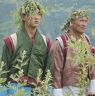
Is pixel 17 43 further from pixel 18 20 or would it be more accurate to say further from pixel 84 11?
pixel 84 11

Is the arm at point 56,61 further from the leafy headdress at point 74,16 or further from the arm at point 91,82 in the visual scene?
the leafy headdress at point 74,16

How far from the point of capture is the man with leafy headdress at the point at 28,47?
241 inches

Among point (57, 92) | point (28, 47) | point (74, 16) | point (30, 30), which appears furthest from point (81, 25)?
point (57, 92)

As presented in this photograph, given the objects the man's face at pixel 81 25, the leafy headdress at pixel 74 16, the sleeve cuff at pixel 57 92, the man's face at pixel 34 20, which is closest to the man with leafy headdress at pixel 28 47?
the man's face at pixel 34 20

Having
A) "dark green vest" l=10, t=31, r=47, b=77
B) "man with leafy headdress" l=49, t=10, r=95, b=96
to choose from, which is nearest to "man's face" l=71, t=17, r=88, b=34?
"man with leafy headdress" l=49, t=10, r=95, b=96

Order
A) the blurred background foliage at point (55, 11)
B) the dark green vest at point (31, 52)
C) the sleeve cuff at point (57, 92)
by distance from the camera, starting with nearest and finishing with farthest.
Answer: the blurred background foliage at point (55, 11) → the sleeve cuff at point (57, 92) → the dark green vest at point (31, 52)

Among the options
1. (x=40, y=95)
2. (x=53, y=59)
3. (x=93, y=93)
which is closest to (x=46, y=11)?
(x=53, y=59)

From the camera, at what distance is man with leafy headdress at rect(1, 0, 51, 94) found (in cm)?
611

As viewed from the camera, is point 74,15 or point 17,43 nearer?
point 17,43

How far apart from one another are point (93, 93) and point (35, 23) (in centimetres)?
110

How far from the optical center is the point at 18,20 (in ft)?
20.9

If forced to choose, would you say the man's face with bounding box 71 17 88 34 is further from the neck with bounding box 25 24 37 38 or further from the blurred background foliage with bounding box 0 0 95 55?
the neck with bounding box 25 24 37 38

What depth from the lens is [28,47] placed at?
6.23 metres

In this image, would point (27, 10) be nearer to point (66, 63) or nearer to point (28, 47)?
point (28, 47)
